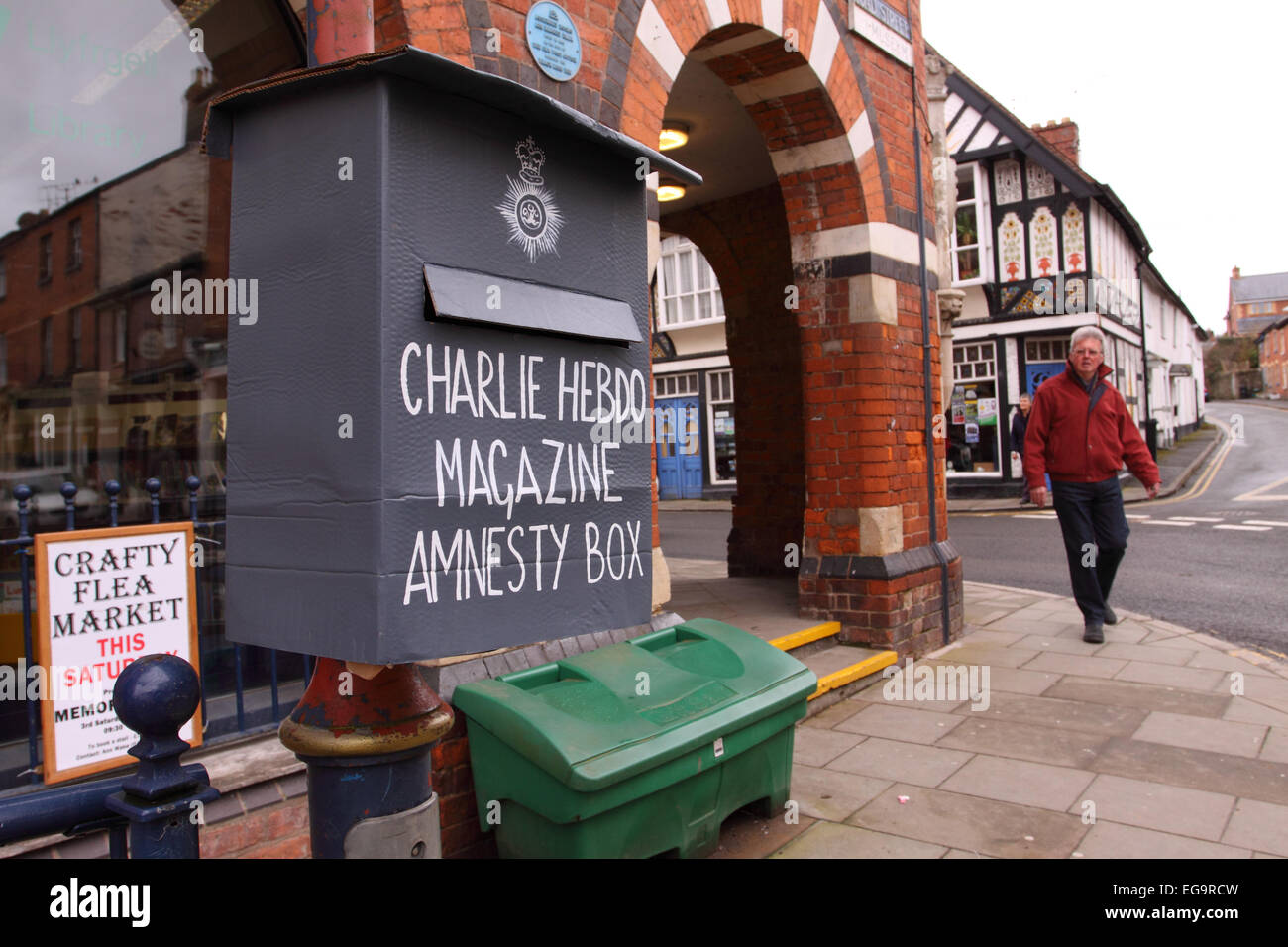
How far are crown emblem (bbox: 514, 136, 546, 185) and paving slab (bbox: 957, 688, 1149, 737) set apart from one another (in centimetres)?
417

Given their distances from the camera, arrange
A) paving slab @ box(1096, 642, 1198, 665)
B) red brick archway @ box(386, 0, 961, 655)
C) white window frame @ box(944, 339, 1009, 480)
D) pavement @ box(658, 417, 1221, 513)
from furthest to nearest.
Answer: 1. white window frame @ box(944, 339, 1009, 480)
2. pavement @ box(658, 417, 1221, 513)
3. paving slab @ box(1096, 642, 1198, 665)
4. red brick archway @ box(386, 0, 961, 655)

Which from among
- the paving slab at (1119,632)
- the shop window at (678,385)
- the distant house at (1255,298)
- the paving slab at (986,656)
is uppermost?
the distant house at (1255,298)

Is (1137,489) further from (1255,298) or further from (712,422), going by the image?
(1255,298)

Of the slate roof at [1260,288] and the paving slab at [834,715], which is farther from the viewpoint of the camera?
the slate roof at [1260,288]

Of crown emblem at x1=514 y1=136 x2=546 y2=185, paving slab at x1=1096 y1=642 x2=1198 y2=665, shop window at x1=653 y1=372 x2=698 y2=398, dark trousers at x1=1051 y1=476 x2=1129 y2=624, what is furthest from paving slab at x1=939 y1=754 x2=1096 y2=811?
shop window at x1=653 y1=372 x2=698 y2=398

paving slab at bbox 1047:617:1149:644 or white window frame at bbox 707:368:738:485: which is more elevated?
white window frame at bbox 707:368:738:485

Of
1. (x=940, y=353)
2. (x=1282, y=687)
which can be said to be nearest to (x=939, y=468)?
(x=940, y=353)

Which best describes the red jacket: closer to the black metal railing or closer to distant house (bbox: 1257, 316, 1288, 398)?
the black metal railing

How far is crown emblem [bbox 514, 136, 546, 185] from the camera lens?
1731 millimetres

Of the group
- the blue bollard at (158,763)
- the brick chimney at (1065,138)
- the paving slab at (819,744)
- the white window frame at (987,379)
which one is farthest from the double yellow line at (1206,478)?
the blue bollard at (158,763)

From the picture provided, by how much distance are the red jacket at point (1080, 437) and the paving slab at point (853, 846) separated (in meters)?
3.51

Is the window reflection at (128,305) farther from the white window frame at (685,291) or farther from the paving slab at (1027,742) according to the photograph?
the white window frame at (685,291)

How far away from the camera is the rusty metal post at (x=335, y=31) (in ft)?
5.54

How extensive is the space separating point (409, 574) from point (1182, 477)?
2436 centimetres
